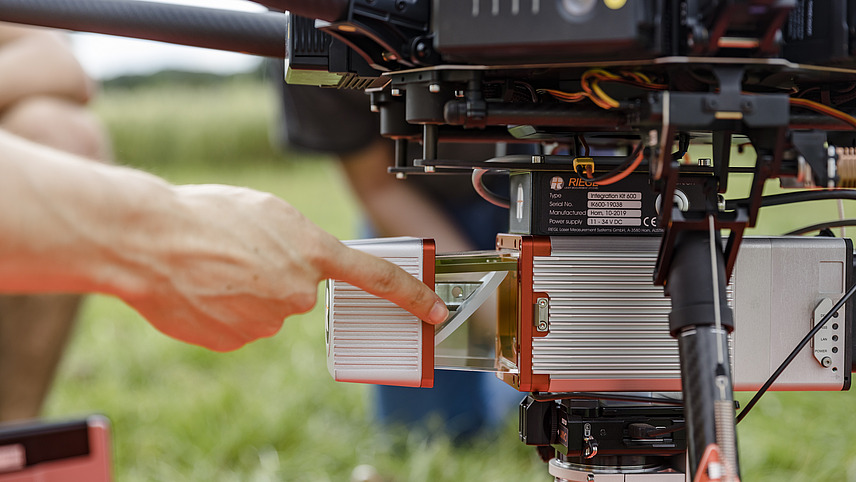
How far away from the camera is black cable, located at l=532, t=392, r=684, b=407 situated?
0.79m

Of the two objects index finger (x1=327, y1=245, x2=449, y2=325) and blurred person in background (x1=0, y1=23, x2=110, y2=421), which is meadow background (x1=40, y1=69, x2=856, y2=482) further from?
index finger (x1=327, y1=245, x2=449, y2=325)

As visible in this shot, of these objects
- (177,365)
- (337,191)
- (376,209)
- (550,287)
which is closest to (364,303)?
(550,287)

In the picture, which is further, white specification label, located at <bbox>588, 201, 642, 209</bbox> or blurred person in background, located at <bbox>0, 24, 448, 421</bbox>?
white specification label, located at <bbox>588, 201, 642, 209</bbox>

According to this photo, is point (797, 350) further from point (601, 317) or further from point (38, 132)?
point (38, 132)

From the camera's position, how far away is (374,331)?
75cm

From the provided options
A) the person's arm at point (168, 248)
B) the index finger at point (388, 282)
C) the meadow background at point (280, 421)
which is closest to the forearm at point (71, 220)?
the person's arm at point (168, 248)

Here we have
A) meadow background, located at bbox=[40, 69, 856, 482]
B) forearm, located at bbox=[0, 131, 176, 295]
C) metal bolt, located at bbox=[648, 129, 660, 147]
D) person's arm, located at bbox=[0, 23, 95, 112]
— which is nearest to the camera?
forearm, located at bbox=[0, 131, 176, 295]

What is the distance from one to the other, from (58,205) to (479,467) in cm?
156

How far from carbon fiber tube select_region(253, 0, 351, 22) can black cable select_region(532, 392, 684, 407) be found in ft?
1.36

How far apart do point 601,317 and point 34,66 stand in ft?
4.32

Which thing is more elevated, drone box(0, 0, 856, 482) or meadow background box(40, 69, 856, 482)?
drone box(0, 0, 856, 482)

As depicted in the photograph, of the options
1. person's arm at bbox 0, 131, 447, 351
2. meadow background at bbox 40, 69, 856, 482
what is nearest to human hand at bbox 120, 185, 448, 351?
person's arm at bbox 0, 131, 447, 351

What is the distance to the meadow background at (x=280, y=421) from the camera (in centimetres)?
190

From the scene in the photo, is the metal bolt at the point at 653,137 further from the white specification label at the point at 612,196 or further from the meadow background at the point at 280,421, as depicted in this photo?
the meadow background at the point at 280,421
